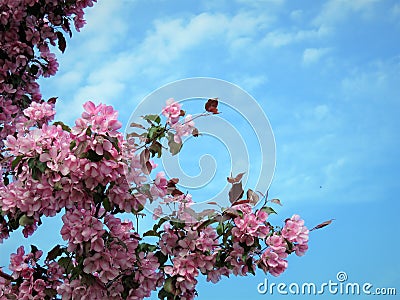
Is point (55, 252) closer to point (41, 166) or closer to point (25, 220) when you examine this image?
point (25, 220)

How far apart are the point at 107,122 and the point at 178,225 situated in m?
0.62

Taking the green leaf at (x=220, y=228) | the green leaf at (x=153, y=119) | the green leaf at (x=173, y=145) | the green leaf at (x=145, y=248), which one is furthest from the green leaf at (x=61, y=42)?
the green leaf at (x=220, y=228)

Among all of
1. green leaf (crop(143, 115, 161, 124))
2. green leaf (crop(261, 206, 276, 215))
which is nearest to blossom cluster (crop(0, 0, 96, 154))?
green leaf (crop(143, 115, 161, 124))

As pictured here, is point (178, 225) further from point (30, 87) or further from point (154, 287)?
point (30, 87)

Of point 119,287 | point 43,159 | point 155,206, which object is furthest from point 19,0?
point 119,287

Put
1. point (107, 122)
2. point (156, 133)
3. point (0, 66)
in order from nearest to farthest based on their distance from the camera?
point (107, 122) < point (156, 133) < point (0, 66)

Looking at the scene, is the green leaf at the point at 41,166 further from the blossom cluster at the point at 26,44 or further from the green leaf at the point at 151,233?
the blossom cluster at the point at 26,44

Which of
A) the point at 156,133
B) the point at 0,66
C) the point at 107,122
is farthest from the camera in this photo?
the point at 0,66

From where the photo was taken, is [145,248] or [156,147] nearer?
[156,147]

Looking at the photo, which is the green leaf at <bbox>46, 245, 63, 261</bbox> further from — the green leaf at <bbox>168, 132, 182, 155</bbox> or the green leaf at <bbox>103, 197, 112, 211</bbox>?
the green leaf at <bbox>168, 132, 182, 155</bbox>

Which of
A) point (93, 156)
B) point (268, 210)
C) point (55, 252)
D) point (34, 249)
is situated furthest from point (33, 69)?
point (268, 210)

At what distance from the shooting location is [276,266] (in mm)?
2477

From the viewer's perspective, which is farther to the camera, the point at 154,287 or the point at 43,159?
the point at 154,287

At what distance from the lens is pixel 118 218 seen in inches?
102
